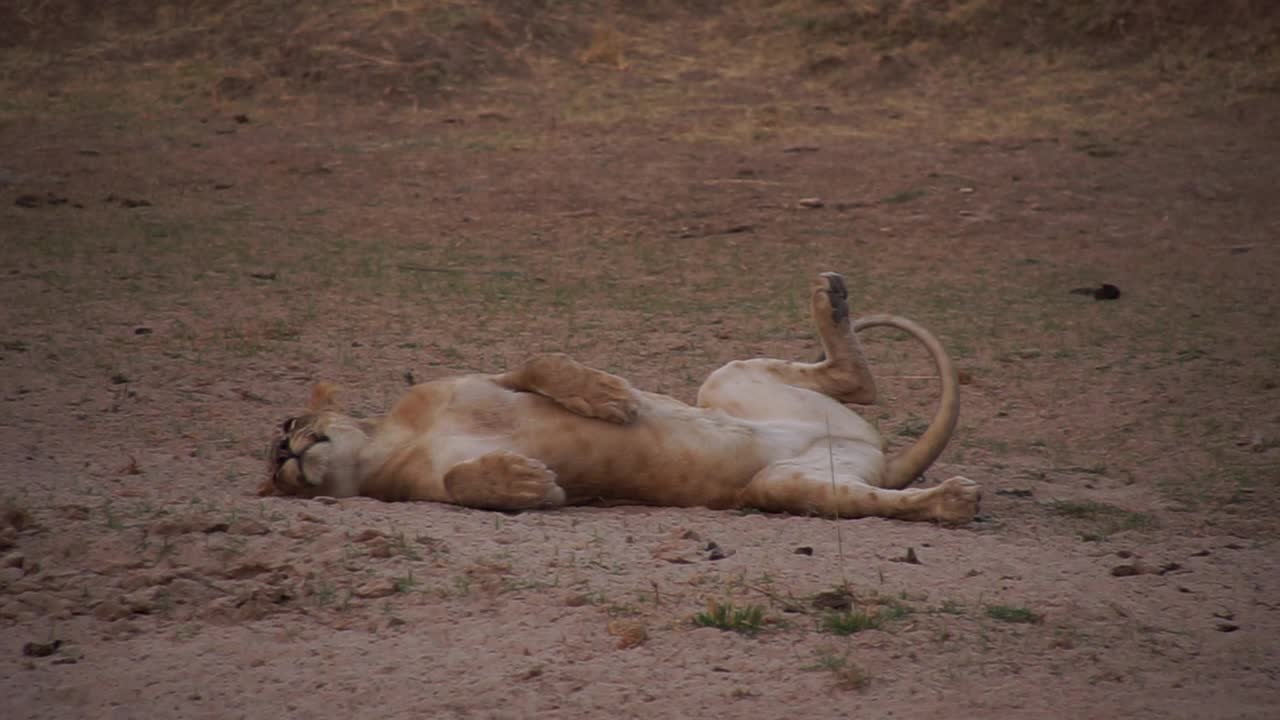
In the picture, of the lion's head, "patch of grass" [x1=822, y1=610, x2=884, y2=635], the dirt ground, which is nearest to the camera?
the dirt ground

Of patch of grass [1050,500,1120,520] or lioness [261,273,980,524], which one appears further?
patch of grass [1050,500,1120,520]

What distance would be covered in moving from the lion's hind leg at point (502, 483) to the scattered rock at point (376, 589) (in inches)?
30.4

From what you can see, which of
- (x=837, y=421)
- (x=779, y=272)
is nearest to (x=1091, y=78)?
(x=779, y=272)

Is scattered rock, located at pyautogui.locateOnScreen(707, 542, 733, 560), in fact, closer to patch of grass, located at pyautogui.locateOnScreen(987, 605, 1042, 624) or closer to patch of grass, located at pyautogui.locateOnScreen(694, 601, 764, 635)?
patch of grass, located at pyautogui.locateOnScreen(694, 601, 764, 635)

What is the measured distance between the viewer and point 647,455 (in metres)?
4.56

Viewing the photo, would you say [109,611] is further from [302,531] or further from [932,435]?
[932,435]

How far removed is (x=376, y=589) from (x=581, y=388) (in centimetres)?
120

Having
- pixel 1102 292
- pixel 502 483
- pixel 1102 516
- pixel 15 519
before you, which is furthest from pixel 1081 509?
pixel 1102 292

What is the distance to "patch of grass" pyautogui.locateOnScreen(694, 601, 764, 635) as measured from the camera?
11.1ft

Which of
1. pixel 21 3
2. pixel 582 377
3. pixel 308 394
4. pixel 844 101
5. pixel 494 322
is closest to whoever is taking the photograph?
pixel 582 377

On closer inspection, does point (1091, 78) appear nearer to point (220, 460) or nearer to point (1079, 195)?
point (1079, 195)

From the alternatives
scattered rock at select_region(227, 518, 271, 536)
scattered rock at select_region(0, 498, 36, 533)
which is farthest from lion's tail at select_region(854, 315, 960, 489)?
scattered rock at select_region(0, 498, 36, 533)

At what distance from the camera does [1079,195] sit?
10.0 metres

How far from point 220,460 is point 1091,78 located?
31.9 feet
